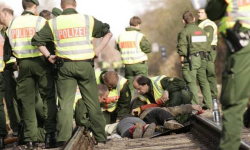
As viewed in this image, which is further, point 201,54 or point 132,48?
point 132,48

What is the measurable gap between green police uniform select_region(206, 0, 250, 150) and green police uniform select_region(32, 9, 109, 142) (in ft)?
9.38

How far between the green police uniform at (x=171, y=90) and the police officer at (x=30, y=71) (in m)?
2.04

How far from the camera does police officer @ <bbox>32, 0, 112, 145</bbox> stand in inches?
283

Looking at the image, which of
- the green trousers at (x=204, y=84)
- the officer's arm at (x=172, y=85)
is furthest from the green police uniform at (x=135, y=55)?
the officer's arm at (x=172, y=85)

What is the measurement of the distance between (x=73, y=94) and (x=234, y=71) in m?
3.30

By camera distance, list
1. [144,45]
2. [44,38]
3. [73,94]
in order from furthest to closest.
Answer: [144,45]
[73,94]
[44,38]

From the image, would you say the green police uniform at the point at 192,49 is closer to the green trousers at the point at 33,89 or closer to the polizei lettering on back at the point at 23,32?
the green trousers at the point at 33,89

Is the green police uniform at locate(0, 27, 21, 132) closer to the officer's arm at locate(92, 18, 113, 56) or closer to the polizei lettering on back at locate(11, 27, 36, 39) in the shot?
the polizei lettering on back at locate(11, 27, 36, 39)

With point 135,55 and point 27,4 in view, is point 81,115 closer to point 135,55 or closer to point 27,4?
point 27,4

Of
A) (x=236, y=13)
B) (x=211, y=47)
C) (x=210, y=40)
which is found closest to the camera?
(x=236, y=13)

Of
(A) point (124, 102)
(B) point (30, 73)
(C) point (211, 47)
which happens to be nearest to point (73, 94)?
(B) point (30, 73)

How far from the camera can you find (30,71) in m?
7.71

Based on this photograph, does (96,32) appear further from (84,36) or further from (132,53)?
(132,53)

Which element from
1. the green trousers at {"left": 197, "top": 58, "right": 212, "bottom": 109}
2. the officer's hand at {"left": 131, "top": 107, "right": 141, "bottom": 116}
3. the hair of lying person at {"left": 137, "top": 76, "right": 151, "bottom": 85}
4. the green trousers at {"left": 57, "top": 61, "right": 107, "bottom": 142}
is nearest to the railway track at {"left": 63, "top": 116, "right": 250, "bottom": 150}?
the green trousers at {"left": 57, "top": 61, "right": 107, "bottom": 142}
